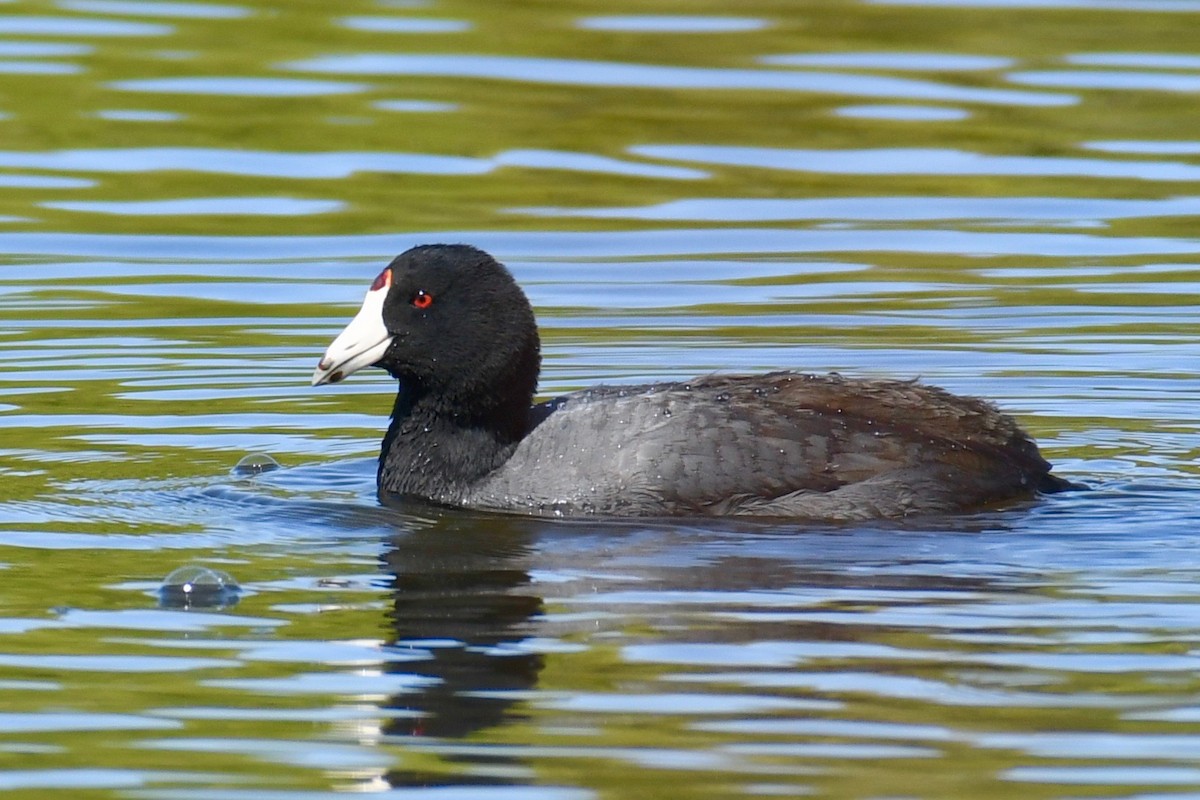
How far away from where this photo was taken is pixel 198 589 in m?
7.22

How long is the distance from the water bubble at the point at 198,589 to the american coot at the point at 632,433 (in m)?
1.39

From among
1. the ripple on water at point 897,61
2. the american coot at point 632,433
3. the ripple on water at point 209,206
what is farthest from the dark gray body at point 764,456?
the ripple on water at point 897,61

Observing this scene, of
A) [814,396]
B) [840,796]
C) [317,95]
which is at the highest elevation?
[317,95]

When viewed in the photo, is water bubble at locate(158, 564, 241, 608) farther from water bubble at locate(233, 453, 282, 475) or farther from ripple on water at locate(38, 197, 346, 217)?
ripple on water at locate(38, 197, 346, 217)

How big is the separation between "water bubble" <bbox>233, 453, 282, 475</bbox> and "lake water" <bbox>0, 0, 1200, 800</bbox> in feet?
0.21

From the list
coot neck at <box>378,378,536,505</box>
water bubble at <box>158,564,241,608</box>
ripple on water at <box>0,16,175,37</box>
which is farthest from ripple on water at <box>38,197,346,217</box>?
water bubble at <box>158,564,241,608</box>

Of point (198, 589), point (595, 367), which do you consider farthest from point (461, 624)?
point (595, 367)

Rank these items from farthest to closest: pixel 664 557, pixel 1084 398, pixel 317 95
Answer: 1. pixel 317 95
2. pixel 1084 398
3. pixel 664 557

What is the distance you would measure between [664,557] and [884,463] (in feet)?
3.40

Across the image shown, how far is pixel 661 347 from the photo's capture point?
11281 mm

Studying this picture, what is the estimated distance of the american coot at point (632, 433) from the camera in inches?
325

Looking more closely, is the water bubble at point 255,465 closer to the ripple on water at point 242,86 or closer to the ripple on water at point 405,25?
the ripple on water at point 242,86

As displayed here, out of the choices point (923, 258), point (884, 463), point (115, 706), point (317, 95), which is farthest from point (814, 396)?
point (317, 95)

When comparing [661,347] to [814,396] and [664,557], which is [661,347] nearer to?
[814,396]
